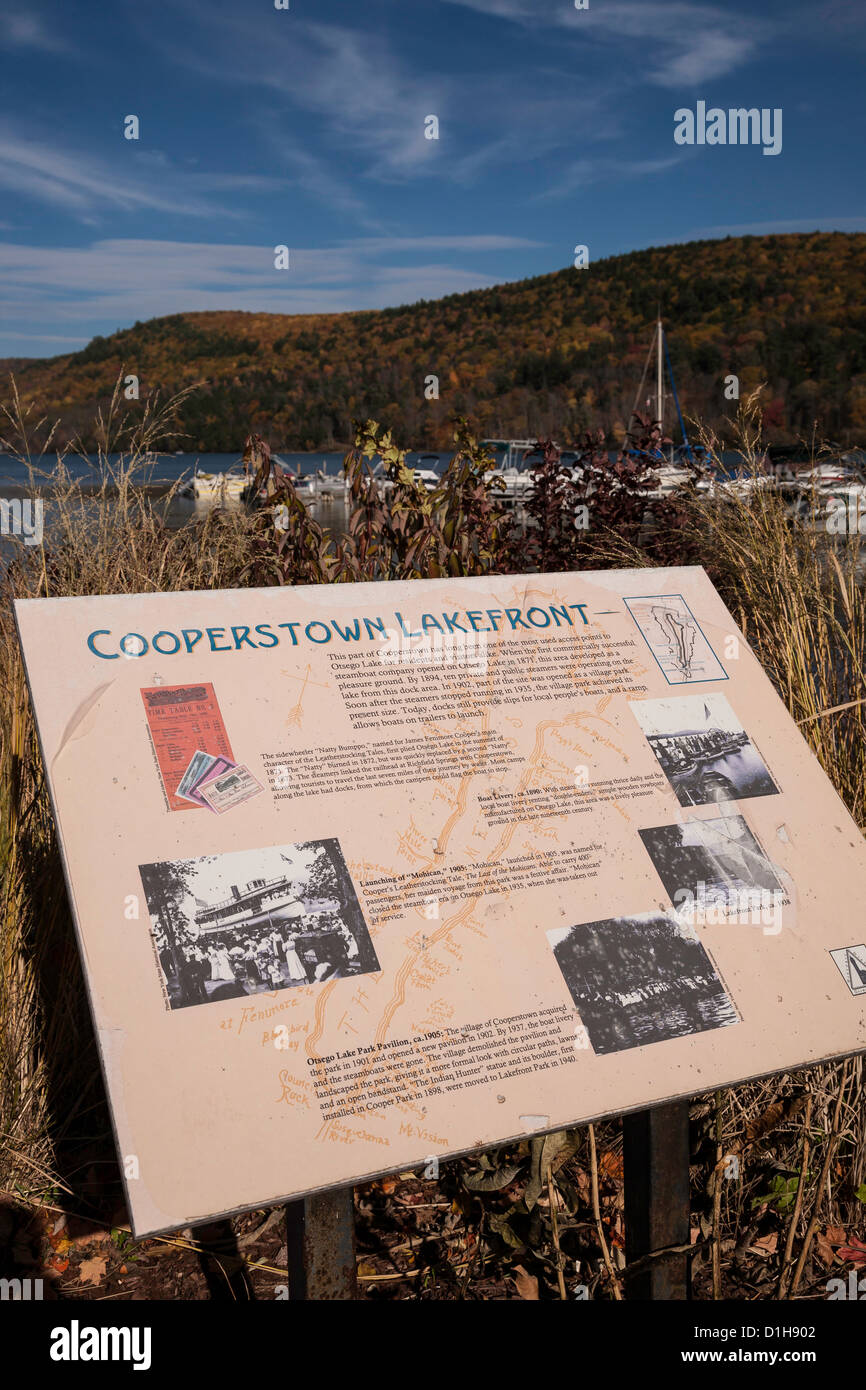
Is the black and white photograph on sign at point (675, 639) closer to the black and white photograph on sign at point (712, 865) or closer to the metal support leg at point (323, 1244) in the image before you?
the black and white photograph on sign at point (712, 865)

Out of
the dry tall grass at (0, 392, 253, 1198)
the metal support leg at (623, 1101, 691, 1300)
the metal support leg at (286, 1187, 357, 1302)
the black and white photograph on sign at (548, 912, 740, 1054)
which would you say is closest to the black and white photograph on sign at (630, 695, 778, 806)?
the black and white photograph on sign at (548, 912, 740, 1054)

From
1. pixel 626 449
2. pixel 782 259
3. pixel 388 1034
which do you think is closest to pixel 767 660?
pixel 388 1034

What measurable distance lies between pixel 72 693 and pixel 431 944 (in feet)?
2.18

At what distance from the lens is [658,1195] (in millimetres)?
1618

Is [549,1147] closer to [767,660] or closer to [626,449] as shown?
[767,660]

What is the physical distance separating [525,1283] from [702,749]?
1167mm

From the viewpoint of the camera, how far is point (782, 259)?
6438cm

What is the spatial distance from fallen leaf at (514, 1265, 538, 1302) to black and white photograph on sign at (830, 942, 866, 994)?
944mm

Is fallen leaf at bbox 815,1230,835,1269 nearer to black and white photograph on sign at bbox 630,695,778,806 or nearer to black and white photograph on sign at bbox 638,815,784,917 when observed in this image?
black and white photograph on sign at bbox 638,815,784,917

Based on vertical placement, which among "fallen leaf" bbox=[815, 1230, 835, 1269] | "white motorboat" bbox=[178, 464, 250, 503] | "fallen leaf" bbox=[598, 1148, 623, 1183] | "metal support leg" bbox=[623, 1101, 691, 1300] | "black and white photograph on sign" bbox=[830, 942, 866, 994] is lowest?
"fallen leaf" bbox=[815, 1230, 835, 1269]

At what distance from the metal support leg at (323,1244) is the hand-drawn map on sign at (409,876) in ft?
0.59

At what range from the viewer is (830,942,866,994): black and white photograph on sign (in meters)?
1.65

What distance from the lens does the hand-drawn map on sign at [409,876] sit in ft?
4.15

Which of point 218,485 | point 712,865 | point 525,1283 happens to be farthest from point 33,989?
point 218,485
